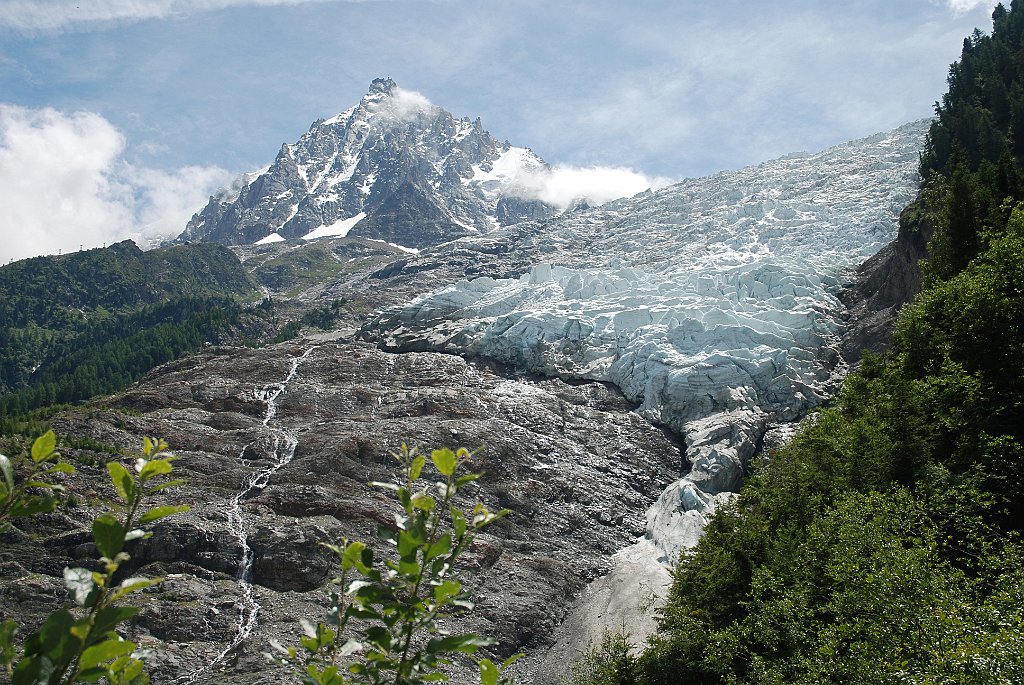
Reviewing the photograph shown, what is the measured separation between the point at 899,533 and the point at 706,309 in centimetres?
5855

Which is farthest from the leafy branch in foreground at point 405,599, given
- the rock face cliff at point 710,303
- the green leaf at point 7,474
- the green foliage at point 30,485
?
the rock face cliff at point 710,303

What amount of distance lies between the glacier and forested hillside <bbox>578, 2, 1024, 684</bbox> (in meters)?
22.9

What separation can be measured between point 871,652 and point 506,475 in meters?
49.0

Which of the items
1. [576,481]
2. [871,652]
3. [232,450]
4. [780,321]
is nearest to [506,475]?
[576,481]

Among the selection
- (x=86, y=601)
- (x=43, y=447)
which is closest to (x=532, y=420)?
(x=43, y=447)

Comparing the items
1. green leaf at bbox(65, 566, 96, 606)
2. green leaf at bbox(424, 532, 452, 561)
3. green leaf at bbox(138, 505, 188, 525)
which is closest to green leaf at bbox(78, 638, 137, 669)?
green leaf at bbox(65, 566, 96, 606)

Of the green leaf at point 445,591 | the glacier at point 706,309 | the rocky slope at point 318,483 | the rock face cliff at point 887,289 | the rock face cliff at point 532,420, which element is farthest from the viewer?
the glacier at point 706,309

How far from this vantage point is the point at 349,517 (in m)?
52.0

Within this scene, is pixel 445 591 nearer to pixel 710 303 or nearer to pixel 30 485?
pixel 30 485

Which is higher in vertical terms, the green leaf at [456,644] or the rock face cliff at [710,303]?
the rock face cliff at [710,303]

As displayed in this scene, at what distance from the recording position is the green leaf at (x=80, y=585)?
2.32 m

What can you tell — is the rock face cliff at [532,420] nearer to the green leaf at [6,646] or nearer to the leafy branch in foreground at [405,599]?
the leafy branch in foreground at [405,599]

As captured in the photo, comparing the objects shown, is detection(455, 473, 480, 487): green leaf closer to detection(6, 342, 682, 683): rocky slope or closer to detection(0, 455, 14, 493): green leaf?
detection(0, 455, 14, 493): green leaf

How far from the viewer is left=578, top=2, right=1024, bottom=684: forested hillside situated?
468 inches
